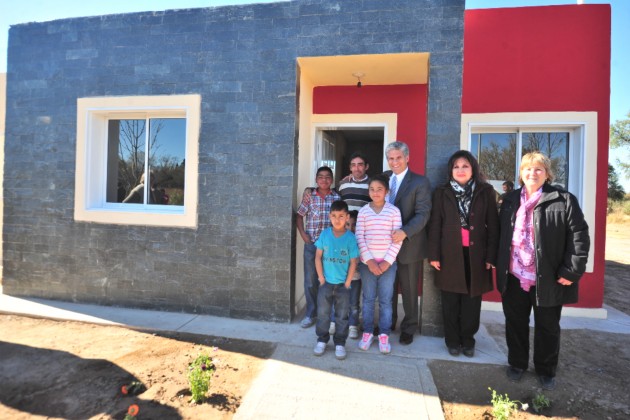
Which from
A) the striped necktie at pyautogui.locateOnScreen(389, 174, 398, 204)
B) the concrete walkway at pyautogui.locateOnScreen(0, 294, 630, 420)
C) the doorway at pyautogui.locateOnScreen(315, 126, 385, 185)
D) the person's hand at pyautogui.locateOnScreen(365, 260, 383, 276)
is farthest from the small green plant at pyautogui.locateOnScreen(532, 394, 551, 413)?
the doorway at pyautogui.locateOnScreen(315, 126, 385, 185)

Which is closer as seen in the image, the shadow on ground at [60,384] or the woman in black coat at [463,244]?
the shadow on ground at [60,384]

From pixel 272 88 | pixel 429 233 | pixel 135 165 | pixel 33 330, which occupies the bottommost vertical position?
pixel 33 330

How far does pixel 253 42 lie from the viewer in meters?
4.12

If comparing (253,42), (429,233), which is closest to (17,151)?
(253,42)

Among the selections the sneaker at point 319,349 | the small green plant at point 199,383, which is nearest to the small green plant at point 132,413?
the small green plant at point 199,383

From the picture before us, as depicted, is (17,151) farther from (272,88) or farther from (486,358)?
(486,358)

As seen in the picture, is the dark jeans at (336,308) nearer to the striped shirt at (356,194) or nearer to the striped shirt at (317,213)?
the striped shirt at (317,213)

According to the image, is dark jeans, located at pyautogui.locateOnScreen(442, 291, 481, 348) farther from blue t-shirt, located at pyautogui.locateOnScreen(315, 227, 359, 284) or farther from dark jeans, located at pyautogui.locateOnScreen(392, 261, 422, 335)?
blue t-shirt, located at pyautogui.locateOnScreen(315, 227, 359, 284)

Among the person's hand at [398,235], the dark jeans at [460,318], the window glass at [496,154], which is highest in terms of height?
the window glass at [496,154]

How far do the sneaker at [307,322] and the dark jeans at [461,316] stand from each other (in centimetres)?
141

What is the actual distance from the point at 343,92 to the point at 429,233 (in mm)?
2673

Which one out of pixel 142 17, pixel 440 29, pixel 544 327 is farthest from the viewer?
pixel 142 17

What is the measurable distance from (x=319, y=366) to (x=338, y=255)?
3.15ft

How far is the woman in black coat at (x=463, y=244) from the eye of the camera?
3240 millimetres
